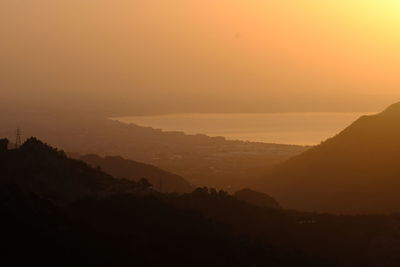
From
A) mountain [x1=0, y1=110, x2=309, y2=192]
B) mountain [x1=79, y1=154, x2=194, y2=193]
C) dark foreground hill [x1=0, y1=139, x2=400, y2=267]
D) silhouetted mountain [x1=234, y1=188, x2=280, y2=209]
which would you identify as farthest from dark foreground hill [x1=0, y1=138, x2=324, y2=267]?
mountain [x1=0, y1=110, x2=309, y2=192]

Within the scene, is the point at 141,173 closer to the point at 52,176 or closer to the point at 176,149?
the point at 52,176

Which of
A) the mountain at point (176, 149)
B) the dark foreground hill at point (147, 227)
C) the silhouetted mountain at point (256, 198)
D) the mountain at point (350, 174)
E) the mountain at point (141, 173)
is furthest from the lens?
the mountain at point (176, 149)

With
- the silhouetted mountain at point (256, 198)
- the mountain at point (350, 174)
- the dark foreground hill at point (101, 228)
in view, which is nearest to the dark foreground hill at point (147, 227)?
the dark foreground hill at point (101, 228)

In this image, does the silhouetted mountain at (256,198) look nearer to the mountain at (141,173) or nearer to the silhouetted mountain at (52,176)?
the silhouetted mountain at (52,176)

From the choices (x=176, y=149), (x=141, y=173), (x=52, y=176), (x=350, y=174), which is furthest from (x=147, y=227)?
(x=176, y=149)

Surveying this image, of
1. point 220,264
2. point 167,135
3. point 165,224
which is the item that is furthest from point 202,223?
point 167,135

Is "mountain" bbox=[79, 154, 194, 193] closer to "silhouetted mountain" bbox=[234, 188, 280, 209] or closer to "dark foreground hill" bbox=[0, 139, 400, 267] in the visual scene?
"silhouetted mountain" bbox=[234, 188, 280, 209]
